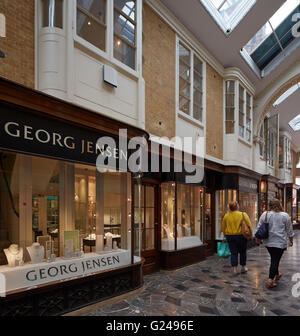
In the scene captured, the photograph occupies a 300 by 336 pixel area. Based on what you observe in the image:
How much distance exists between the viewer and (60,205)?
5004mm

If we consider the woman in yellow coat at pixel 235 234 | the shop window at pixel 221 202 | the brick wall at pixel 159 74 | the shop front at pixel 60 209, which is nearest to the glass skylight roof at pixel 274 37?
the brick wall at pixel 159 74

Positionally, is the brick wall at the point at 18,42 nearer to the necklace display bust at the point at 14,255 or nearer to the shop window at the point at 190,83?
the necklace display bust at the point at 14,255

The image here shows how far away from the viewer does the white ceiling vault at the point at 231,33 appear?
288 inches

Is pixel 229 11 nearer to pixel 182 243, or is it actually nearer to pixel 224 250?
pixel 182 243

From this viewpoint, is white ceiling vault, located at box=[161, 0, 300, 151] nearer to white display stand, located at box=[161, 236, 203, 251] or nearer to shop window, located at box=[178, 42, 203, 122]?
shop window, located at box=[178, 42, 203, 122]

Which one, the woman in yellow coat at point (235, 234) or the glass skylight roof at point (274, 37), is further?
the glass skylight roof at point (274, 37)

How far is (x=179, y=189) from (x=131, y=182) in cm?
243

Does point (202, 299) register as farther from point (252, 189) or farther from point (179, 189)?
point (252, 189)

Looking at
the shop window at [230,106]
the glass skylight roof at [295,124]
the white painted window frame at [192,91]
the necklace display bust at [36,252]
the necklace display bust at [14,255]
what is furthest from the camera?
the glass skylight roof at [295,124]

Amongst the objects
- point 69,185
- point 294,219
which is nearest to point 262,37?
point 69,185

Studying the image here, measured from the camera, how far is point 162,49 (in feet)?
22.9

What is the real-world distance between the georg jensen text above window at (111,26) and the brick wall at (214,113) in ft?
13.6

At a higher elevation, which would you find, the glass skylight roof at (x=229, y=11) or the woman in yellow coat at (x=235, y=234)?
the glass skylight roof at (x=229, y=11)

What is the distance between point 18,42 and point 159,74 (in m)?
3.59
